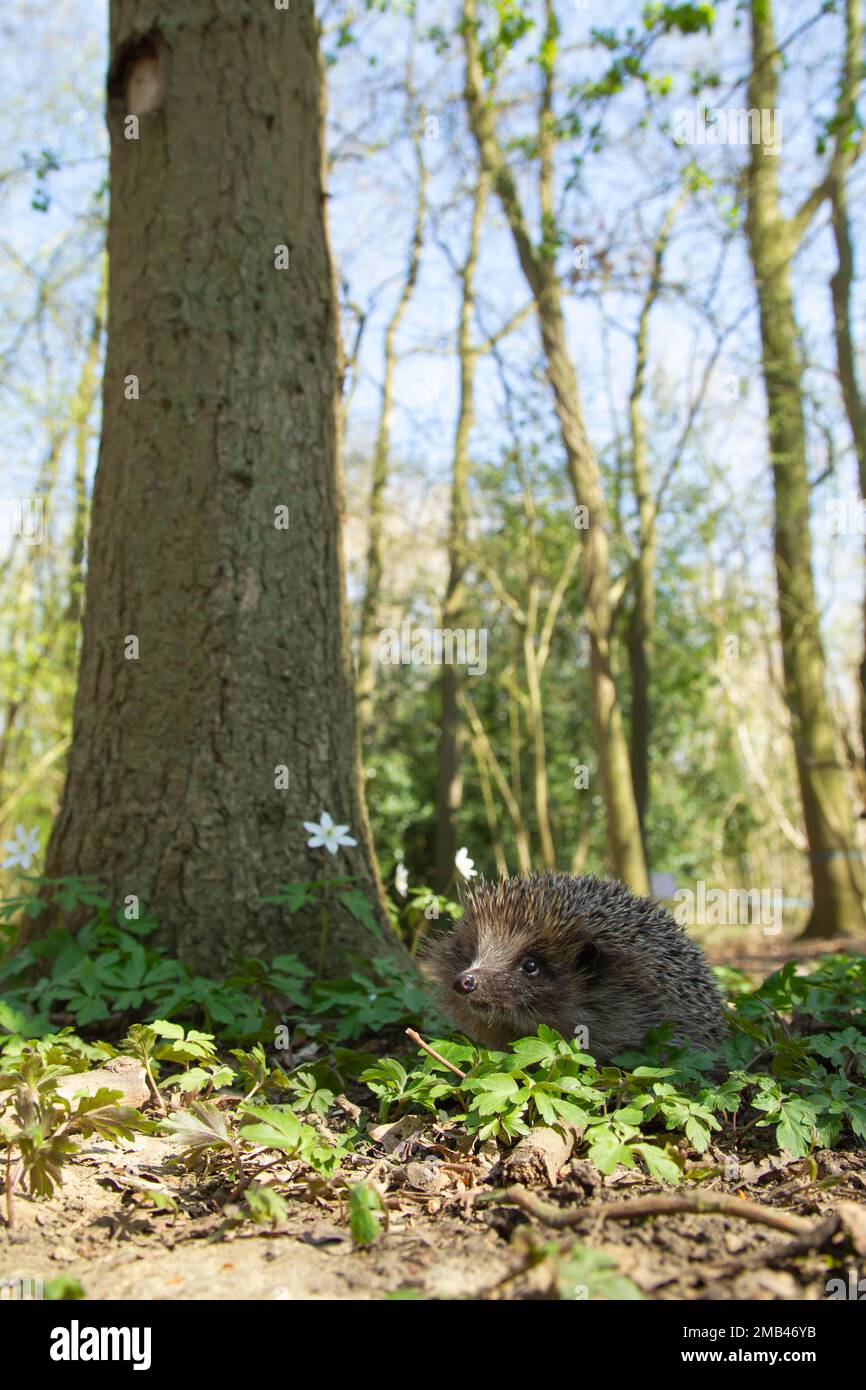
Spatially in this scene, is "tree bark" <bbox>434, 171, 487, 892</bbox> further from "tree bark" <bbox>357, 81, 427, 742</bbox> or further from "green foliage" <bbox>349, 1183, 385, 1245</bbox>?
"green foliage" <bbox>349, 1183, 385, 1245</bbox>

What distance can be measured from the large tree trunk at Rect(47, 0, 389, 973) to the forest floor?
4.73 feet

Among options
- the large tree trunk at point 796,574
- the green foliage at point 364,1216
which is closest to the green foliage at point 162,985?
the green foliage at point 364,1216

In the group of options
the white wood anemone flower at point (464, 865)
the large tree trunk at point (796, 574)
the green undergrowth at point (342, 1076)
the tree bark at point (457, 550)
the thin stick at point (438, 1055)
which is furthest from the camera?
the tree bark at point (457, 550)

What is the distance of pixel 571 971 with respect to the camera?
4008 mm

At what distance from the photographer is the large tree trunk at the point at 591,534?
36.4ft

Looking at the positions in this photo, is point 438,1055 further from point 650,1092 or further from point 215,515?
point 215,515

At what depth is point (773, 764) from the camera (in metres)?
29.0

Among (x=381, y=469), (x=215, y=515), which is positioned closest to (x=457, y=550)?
(x=381, y=469)

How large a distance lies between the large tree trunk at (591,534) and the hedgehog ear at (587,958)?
7045 mm

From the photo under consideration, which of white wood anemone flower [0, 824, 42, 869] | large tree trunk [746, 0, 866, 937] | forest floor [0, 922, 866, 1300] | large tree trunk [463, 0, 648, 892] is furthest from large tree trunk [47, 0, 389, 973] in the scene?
large tree trunk [746, 0, 866, 937]

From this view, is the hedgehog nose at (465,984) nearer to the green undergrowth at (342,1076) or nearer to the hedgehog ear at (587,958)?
the green undergrowth at (342,1076)
